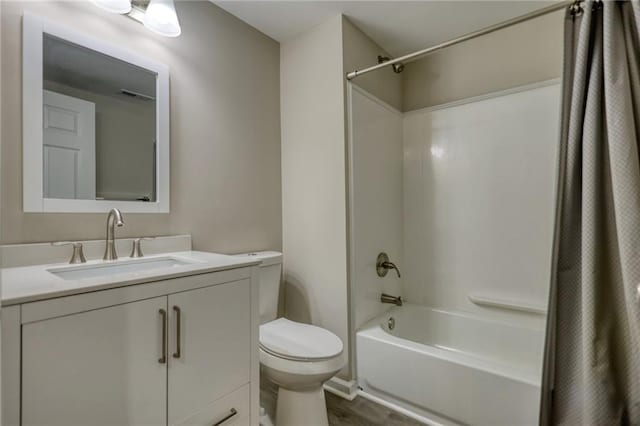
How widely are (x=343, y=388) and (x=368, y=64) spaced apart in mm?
2166

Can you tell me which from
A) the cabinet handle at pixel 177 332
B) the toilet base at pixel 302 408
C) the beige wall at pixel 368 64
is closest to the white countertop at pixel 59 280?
the cabinet handle at pixel 177 332

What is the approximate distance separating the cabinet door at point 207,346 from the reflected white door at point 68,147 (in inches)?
28.2

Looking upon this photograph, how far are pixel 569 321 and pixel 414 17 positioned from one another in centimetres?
188

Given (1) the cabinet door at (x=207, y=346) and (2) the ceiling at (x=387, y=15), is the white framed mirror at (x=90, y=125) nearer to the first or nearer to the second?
(1) the cabinet door at (x=207, y=346)

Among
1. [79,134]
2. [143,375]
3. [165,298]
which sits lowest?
[143,375]

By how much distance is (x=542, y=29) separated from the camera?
197cm

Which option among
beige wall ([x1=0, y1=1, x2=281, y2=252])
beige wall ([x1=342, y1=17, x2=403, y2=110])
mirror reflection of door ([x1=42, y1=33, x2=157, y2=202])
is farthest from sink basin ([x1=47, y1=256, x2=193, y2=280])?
beige wall ([x1=342, y1=17, x2=403, y2=110])

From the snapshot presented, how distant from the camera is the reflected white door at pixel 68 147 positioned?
1.17 meters

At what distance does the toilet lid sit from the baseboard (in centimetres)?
50

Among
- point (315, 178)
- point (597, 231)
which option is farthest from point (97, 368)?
point (597, 231)

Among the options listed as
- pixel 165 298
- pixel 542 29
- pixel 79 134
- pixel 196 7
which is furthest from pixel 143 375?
pixel 542 29

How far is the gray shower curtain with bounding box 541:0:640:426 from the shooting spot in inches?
40.1

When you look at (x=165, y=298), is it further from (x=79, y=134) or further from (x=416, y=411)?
(x=416, y=411)

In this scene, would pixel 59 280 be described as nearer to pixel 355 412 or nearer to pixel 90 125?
pixel 90 125
